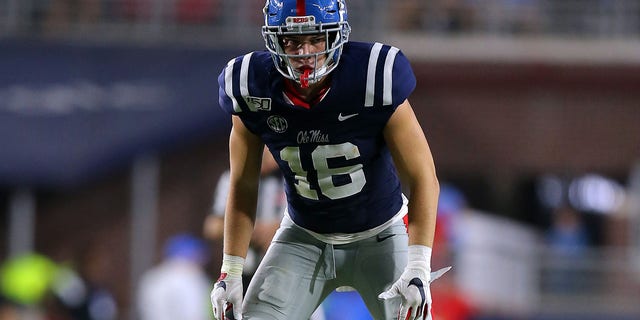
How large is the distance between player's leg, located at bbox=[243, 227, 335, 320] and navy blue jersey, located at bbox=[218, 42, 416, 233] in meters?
0.09

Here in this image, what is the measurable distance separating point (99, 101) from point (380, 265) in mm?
7836

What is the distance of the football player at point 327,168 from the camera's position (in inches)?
180

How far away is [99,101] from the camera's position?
12.4m

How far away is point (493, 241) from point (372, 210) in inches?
254

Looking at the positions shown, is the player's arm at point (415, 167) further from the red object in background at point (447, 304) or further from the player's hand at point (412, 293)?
the red object in background at point (447, 304)

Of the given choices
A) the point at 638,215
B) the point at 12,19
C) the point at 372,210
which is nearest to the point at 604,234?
the point at 638,215

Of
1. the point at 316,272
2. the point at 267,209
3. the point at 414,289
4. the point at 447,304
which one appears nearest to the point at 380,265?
the point at 316,272

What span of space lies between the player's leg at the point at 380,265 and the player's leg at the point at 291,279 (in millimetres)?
109

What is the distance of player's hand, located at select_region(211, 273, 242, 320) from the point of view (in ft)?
15.6

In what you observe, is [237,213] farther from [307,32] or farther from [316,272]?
[307,32]

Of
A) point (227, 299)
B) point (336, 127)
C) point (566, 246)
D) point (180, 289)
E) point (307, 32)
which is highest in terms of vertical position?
point (307, 32)

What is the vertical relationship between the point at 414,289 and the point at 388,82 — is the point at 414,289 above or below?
below

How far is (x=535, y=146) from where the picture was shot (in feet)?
44.4

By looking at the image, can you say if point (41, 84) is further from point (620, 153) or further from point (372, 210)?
point (372, 210)
